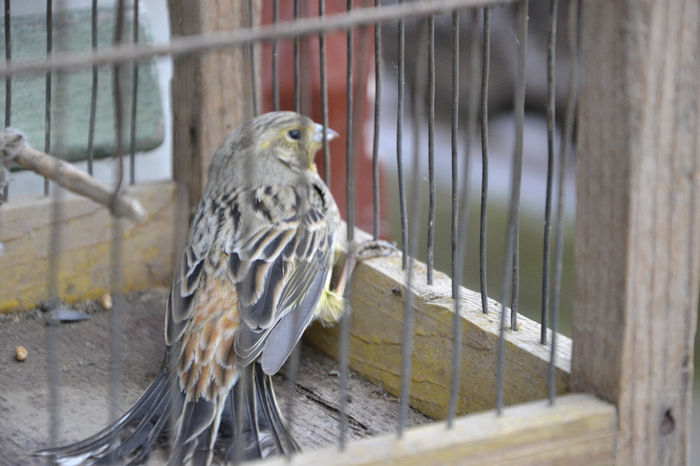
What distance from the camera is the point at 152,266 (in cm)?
369

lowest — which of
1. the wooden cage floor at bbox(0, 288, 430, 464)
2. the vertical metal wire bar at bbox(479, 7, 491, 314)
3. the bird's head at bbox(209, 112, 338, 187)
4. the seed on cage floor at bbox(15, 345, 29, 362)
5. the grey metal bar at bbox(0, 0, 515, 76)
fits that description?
the wooden cage floor at bbox(0, 288, 430, 464)

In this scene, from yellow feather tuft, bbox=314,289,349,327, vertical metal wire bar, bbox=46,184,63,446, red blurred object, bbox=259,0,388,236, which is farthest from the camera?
red blurred object, bbox=259,0,388,236

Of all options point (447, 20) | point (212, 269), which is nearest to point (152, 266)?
point (212, 269)

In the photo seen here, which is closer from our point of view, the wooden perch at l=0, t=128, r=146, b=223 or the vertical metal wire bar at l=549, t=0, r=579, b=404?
the wooden perch at l=0, t=128, r=146, b=223

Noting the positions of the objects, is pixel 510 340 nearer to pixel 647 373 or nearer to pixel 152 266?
pixel 647 373

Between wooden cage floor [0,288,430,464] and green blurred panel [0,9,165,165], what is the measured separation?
0.72m

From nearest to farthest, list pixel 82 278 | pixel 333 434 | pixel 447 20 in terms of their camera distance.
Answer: pixel 333 434, pixel 82 278, pixel 447 20

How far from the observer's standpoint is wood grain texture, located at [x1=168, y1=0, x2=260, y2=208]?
137 inches

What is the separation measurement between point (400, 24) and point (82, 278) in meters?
1.55

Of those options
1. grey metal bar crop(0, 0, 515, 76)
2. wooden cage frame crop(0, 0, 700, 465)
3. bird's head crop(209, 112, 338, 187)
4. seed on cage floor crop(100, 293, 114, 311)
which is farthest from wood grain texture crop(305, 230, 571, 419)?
grey metal bar crop(0, 0, 515, 76)

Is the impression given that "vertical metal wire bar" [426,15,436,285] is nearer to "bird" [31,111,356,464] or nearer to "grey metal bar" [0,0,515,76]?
"bird" [31,111,356,464]

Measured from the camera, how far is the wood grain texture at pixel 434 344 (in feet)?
8.46

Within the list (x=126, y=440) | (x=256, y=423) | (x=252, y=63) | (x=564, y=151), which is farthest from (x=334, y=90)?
(x=564, y=151)

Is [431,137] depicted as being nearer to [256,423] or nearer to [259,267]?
[259,267]
